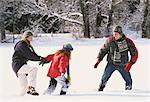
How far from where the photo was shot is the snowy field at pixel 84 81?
7609 mm

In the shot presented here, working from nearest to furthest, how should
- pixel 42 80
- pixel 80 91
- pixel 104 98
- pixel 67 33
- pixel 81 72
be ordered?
pixel 104 98 → pixel 80 91 → pixel 42 80 → pixel 81 72 → pixel 67 33

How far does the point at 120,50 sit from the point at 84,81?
174 cm

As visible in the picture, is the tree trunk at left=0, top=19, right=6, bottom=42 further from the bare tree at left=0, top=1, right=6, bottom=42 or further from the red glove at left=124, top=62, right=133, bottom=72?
the red glove at left=124, top=62, right=133, bottom=72

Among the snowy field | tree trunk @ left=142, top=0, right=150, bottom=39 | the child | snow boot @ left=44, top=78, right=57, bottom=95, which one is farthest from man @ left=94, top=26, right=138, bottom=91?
tree trunk @ left=142, top=0, right=150, bottom=39

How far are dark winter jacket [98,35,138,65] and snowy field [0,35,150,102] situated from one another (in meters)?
0.56

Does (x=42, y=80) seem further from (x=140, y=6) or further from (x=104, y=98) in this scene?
(x=140, y=6)

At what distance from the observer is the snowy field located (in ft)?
25.0

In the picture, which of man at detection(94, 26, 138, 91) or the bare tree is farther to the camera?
the bare tree

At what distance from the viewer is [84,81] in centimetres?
960

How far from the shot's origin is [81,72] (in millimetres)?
10539

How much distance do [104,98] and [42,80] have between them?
2.28m

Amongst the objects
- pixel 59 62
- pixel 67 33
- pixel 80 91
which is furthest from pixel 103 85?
pixel 67 33

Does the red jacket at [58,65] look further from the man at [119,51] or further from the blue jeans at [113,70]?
the blue jeans at [113,70]

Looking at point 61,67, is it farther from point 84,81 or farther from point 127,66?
point 84,81
